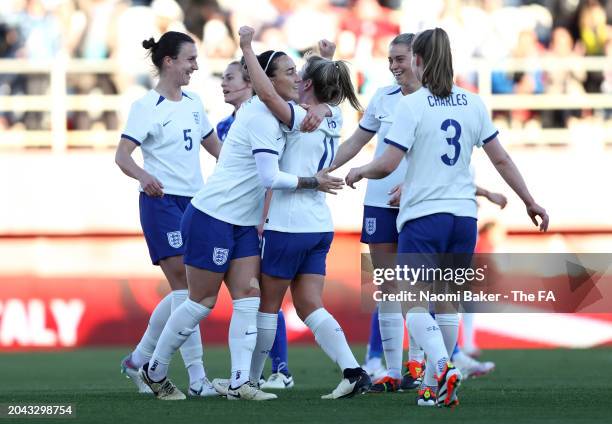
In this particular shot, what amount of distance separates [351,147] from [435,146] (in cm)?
153

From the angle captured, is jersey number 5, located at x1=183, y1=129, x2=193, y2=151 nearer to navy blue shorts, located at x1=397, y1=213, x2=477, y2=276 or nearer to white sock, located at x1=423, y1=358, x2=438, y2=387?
navy blue shorts, located at x1=397, y1=213, x2=477, y2=276

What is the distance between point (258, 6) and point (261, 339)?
36.8 ft

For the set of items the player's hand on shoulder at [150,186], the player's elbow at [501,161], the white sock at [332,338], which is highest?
the player's elbow at [501,161]

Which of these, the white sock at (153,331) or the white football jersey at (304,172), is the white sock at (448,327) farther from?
the white sock at (153,331)

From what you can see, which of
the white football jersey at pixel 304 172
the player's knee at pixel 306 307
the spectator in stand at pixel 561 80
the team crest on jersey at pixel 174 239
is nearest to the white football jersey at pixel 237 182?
the white football jersey at pixel 304 172

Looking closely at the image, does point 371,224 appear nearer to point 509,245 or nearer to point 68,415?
point 68,415

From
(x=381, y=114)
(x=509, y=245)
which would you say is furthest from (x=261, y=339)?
(x=509, y=245)

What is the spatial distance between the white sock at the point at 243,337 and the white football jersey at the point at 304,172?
19.8 inches

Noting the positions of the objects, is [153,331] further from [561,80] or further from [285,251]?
[561,80]

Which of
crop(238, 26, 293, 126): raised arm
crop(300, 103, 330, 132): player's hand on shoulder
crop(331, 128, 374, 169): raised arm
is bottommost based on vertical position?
crop(331, 128, 374, 169): raised arm

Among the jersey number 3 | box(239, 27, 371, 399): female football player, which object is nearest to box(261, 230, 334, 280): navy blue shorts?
box(239, 27, 371, 399): female football player

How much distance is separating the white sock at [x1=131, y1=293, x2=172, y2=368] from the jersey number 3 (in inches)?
94.9

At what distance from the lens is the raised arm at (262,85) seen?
8.37 metres

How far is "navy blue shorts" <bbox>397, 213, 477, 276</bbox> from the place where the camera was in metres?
8.17
